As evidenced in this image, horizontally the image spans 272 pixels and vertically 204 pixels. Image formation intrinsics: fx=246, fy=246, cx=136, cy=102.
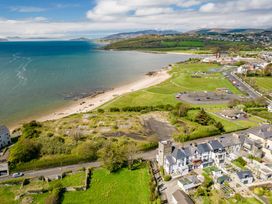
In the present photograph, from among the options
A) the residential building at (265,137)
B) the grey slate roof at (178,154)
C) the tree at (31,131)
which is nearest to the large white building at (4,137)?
the tree at (31,131)

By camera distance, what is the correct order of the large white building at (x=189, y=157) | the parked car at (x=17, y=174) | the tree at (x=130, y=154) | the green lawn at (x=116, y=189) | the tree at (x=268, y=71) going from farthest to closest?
the tree at (x=268, y=71)
the tree at (x=130, y=154)
the large white building at (x=189, y=157)
the parked car at (x=17, y=174)
the green lawn at (x=116, y=189)

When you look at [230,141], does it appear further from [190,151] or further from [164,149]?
[164,149]

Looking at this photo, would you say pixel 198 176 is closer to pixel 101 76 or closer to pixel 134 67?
pixel 101 76

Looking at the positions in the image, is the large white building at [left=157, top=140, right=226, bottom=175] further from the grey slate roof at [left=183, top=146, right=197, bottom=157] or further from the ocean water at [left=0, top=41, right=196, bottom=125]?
the ocean water at [left=0, top=41, right=196, bottom=125]

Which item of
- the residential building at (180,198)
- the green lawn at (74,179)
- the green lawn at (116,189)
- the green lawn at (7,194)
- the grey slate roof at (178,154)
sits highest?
the grey slate roof at (178,154)

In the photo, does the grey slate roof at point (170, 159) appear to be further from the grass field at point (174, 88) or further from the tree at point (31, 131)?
the grass field at point (174, 88)

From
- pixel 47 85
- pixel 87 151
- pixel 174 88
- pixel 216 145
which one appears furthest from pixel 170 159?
pixel 47 85
